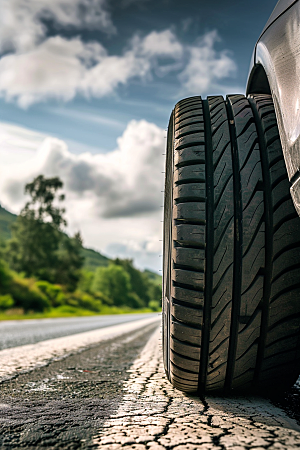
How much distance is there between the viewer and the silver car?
3.90 ft

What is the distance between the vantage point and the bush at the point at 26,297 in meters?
25.6

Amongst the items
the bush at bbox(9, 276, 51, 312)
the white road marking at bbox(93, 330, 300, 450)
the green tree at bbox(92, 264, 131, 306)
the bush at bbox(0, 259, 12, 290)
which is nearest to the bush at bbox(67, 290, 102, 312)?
the bush at bbox(9, 276, 51, 312)

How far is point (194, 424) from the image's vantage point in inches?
37.4

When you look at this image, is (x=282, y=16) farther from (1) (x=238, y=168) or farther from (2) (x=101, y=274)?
(2) (x=101, y=274)

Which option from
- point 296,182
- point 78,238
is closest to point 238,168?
point 296,182

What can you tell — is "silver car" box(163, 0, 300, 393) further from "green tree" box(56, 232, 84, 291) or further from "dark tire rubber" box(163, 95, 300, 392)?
"green tree" box(56, 232, 84, 291)

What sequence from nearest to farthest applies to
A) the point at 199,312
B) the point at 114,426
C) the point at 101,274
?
1. the point at 114,426
2. the point at 199,312
3. the point at 101,274

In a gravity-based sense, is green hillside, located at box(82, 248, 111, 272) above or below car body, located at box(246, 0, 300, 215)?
above

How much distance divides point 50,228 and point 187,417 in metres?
40.4

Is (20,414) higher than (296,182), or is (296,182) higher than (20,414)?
(296,182)

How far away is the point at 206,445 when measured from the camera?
0.80 meters

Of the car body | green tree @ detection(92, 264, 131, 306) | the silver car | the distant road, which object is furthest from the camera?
green tree @ detection(92, 264, 131, 306)

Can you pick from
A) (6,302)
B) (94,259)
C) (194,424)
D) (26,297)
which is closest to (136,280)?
(94,259)

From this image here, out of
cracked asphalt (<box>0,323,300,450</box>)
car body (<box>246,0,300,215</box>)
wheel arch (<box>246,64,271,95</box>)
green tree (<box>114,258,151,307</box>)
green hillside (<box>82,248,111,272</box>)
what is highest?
green hillside (<box>82,248,111,272</box>)
